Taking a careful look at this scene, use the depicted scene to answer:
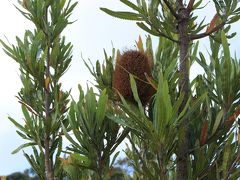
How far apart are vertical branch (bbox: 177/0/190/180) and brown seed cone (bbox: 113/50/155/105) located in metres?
0.11

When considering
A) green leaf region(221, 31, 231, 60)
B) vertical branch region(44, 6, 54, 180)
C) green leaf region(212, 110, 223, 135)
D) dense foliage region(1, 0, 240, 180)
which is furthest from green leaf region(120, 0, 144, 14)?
vertical branch region(44, 6, 54, 180)

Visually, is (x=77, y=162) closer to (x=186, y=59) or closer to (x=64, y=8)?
(x=186, y=59)

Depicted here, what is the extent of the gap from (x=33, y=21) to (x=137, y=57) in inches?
82.3

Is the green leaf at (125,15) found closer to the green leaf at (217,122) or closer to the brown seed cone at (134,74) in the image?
the brown seed cone at (134,74)

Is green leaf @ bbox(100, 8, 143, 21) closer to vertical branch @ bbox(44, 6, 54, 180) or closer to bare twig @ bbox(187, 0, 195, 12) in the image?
bare twig @ bbox(187, 0, 195, 12)

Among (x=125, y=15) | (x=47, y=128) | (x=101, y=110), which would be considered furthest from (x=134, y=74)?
(x=47, y=128)

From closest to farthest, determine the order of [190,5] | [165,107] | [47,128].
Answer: [165,107] < [190,5] < [47,128]

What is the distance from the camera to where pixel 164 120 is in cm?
142

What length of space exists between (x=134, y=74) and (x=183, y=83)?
0.17 meters

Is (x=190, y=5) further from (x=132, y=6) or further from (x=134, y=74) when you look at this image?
(x=134, y=74)

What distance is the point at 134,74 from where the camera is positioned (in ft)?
5.37

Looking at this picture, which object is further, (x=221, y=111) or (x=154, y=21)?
(x=154, y=21)

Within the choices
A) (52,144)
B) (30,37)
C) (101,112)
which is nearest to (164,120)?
(101,112)

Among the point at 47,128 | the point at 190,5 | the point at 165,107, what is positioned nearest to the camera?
the point at 165,107
